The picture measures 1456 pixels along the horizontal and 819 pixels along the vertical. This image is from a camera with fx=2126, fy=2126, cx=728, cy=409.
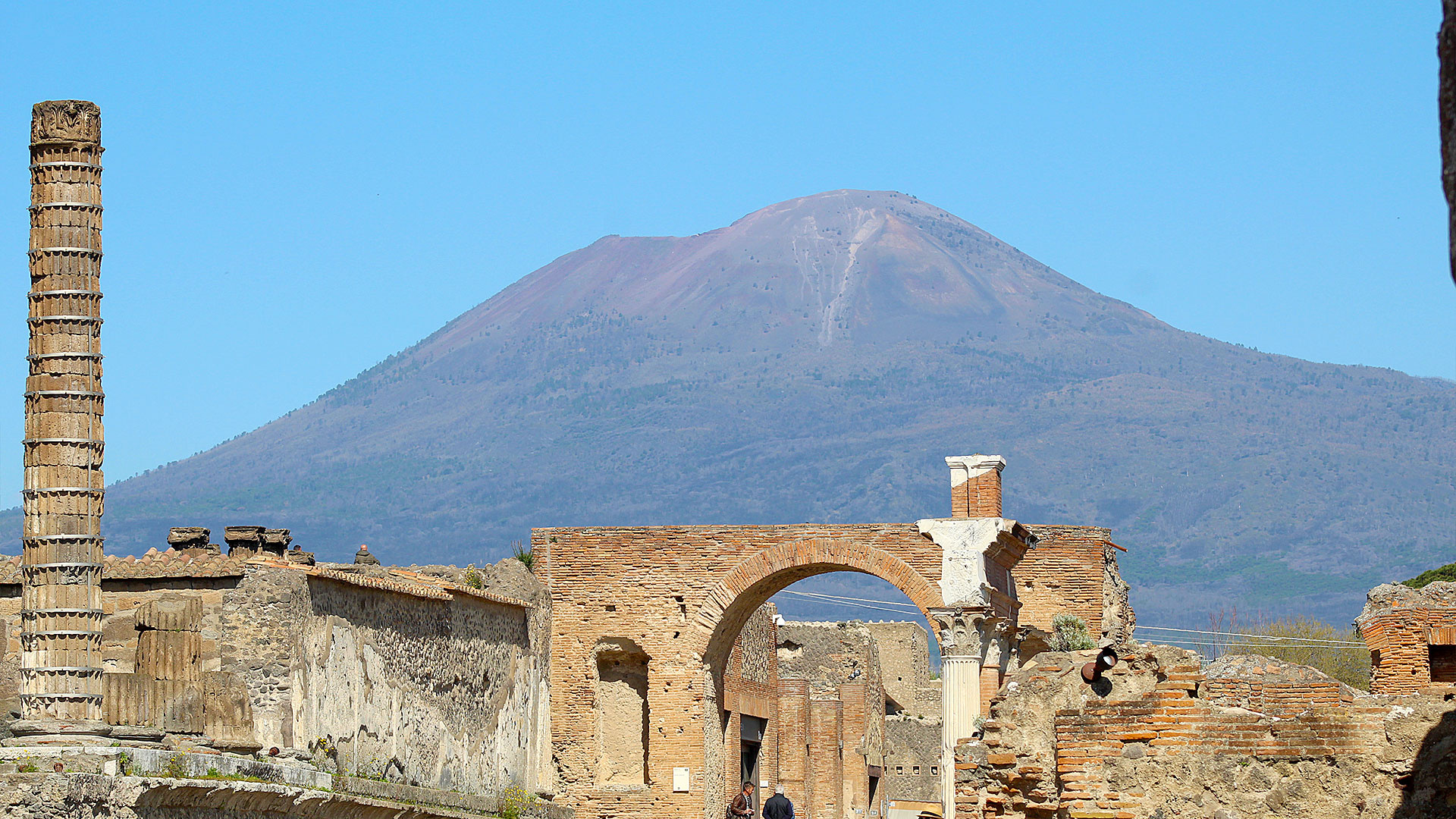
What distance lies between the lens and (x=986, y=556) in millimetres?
27688

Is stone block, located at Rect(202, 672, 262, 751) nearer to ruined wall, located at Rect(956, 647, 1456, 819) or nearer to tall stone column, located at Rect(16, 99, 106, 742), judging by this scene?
tall stone column, located at Rect(16, 99, 106, 742)

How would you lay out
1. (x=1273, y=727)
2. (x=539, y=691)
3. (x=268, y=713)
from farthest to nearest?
1. (x=539, y=691)
2. (x=268, y=713)
3. (x=1273, y=727)

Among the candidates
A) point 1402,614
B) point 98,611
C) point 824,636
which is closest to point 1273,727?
point 1402,614

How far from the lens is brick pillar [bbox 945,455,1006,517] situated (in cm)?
2755

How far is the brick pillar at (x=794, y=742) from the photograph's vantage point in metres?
40.2

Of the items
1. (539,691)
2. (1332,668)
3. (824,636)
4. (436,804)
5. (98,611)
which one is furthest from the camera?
(1332,668)

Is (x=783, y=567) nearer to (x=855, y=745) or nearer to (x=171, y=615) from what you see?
(x=171, y=615)

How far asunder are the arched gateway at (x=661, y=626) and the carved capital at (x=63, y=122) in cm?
1121

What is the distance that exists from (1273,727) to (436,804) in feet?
46.5

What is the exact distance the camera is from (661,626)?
1136 inches

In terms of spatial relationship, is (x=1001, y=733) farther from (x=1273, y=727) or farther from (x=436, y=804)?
(x=436, y=804)

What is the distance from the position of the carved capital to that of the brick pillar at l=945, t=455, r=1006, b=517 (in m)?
12.2

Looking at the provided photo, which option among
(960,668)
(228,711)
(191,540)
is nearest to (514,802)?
(960,668)

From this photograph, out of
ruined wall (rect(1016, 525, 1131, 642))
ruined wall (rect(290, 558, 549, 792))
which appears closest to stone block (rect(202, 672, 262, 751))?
ruined wall (rect(290, 558, 549, 792))
